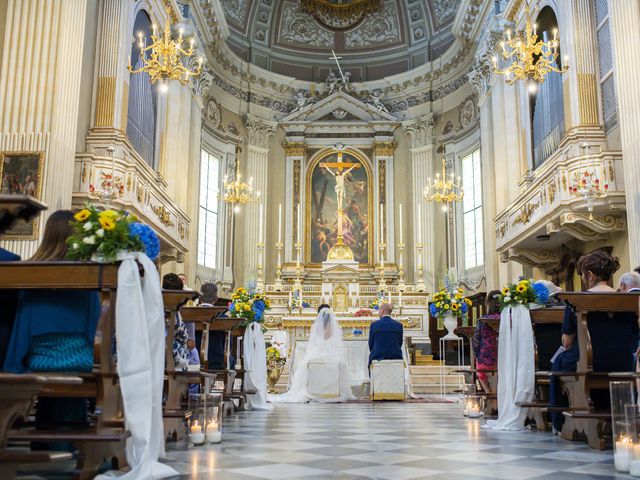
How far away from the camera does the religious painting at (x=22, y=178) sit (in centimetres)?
963

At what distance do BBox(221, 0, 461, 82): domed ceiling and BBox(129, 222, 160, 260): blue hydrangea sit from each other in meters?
18.8

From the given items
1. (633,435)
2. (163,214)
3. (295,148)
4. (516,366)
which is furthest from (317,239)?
(633,435)

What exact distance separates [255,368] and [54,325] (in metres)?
5.82

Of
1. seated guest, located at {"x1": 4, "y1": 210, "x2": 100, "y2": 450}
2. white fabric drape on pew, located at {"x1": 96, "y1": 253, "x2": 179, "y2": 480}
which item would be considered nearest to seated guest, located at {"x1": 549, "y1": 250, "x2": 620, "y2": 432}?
white fabric drape on pew, located at {"x1": 96, "y1": 253, "x2": 179, "y2": 480}

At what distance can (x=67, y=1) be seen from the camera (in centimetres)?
1041

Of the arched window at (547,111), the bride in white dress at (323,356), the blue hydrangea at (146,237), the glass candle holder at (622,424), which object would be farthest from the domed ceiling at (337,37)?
the glass candle holder at (622,424)

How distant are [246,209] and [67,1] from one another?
11.5 meters

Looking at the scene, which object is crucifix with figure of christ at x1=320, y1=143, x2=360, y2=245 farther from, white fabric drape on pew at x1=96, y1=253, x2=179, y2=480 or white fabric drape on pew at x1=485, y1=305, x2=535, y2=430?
white fabric drape on pew at x1=96, y1=253, x2=179, y2=480

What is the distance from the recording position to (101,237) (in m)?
3.92

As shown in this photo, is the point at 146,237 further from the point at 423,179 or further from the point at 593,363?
the point at 423,179

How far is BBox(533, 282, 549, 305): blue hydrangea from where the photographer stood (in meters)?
6.62

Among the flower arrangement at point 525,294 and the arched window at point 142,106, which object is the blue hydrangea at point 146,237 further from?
the arched window at point 142,106

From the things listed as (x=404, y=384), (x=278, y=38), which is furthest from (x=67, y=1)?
(x=278, y=38)

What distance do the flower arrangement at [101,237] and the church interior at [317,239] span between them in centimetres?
2
